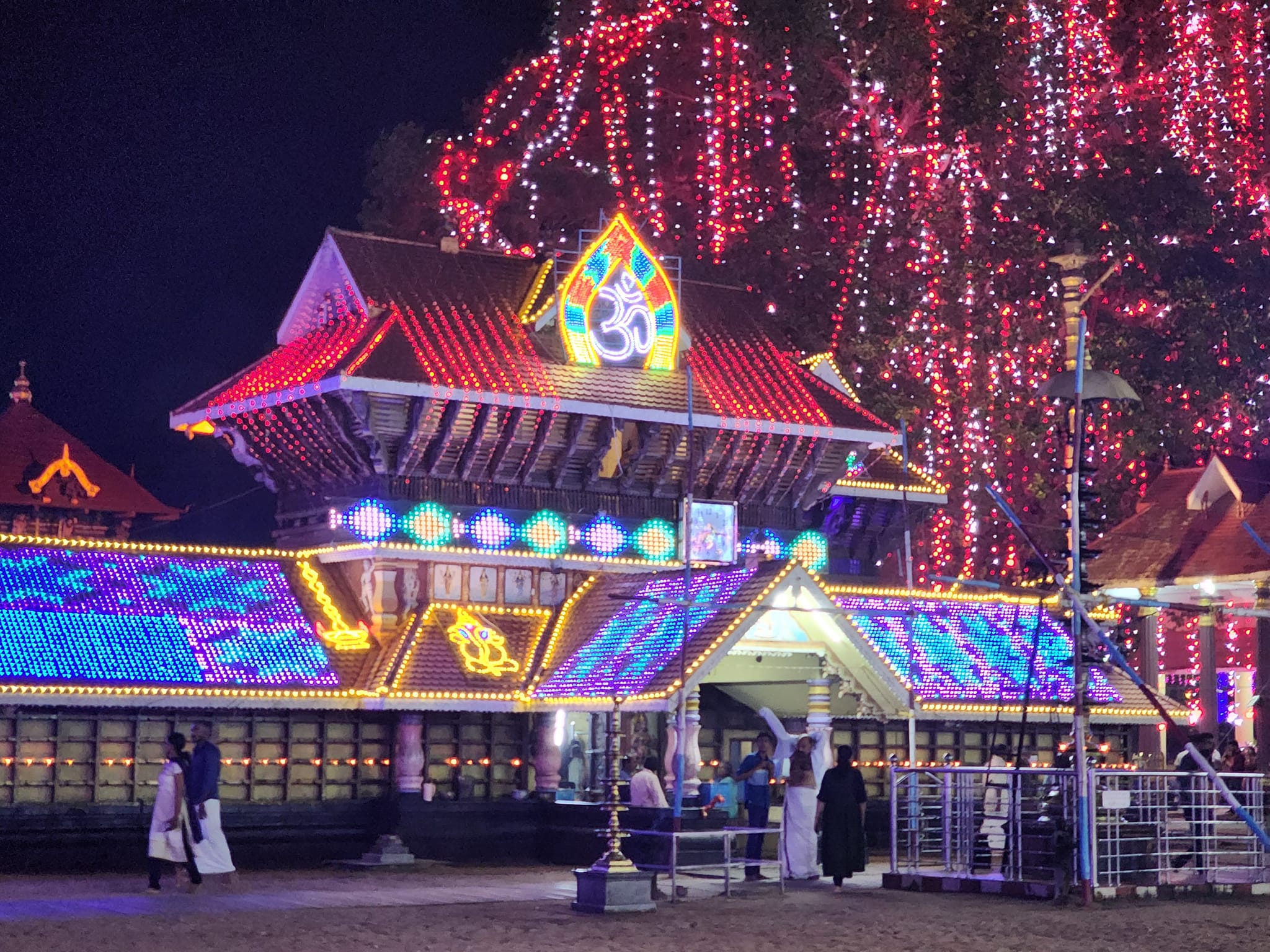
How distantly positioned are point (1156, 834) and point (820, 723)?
612cm

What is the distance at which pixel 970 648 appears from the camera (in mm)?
32312

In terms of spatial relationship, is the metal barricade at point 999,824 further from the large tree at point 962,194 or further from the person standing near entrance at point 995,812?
the large tree at point 962,194

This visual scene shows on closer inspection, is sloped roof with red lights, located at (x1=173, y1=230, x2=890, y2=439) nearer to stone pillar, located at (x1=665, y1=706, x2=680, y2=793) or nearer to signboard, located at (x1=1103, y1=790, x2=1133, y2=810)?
stone pillar, located at (x1=665, y1=706, x2=680, y2=793)

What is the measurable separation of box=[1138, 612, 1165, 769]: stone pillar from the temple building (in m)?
0.02

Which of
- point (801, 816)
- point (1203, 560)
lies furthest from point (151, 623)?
point (1203, 560)

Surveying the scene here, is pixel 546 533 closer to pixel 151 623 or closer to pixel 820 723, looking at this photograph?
pixel 820 723

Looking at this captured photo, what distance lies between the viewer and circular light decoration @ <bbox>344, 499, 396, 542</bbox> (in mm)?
29172

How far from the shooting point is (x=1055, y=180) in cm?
4447

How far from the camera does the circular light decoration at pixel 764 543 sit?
32.8 meters

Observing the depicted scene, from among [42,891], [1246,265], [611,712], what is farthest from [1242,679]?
[42,891]

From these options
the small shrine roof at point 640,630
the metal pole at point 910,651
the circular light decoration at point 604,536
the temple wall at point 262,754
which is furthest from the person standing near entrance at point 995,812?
the temple wall at point 262,754

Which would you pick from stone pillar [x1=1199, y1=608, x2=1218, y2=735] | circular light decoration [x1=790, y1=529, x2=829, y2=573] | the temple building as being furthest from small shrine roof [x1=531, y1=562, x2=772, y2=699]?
stone pillar [x1=1199, y1=608, x2=1218, y2=735]

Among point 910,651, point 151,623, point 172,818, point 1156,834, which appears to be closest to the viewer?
point 172,818

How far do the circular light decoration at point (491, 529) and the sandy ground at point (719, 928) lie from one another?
875cm
